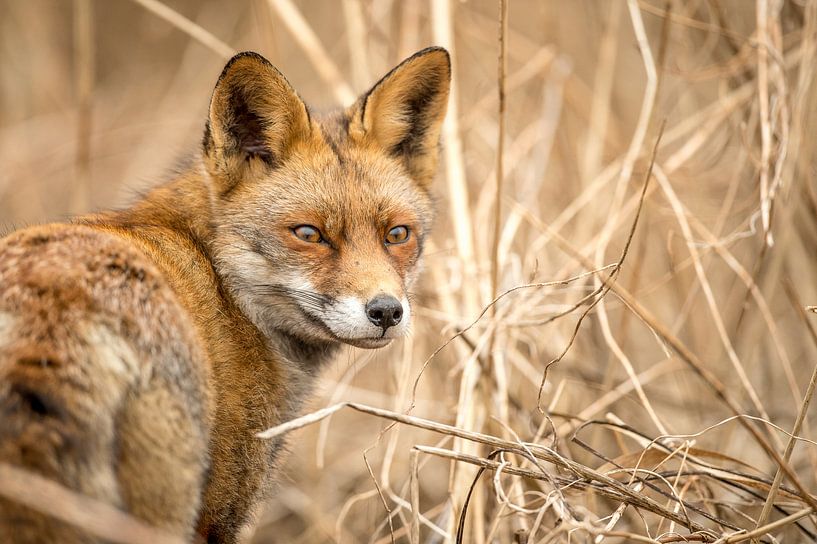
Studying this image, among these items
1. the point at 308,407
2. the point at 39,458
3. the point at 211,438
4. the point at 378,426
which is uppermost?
the point at 39,458

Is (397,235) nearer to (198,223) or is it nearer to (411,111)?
(411,111)

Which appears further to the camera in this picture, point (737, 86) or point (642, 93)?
point (642, 93)

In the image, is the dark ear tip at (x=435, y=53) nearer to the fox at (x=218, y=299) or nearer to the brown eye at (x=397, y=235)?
the fox at (x=218, y=299)

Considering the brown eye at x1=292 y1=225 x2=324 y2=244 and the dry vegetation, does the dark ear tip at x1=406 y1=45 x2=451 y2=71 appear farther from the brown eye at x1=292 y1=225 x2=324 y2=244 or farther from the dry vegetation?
the brown eye at x1=292 y1=225 x2=324 y2=244

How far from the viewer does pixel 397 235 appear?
11.2 feet

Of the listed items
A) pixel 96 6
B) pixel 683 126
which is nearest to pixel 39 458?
pixel 683 126

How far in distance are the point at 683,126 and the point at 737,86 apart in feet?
1.34

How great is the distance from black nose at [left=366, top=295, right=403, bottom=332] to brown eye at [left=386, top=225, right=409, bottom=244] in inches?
18.6

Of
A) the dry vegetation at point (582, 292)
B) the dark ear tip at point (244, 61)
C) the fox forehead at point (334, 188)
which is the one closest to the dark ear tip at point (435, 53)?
the dry vegetation at point (582, 292)

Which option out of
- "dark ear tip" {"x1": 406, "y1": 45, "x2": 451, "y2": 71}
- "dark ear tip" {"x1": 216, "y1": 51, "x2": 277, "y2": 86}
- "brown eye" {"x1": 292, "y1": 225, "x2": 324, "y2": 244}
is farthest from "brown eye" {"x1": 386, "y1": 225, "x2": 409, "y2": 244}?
"dark ear tip" {"x1": 216, "y1": 51, "x2": 277, "y2": 86}

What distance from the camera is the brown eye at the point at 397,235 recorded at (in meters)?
3.36

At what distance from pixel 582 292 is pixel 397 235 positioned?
1576 millimetres

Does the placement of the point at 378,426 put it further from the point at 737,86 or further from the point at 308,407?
the point at 737,86

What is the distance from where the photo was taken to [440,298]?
4500mm
